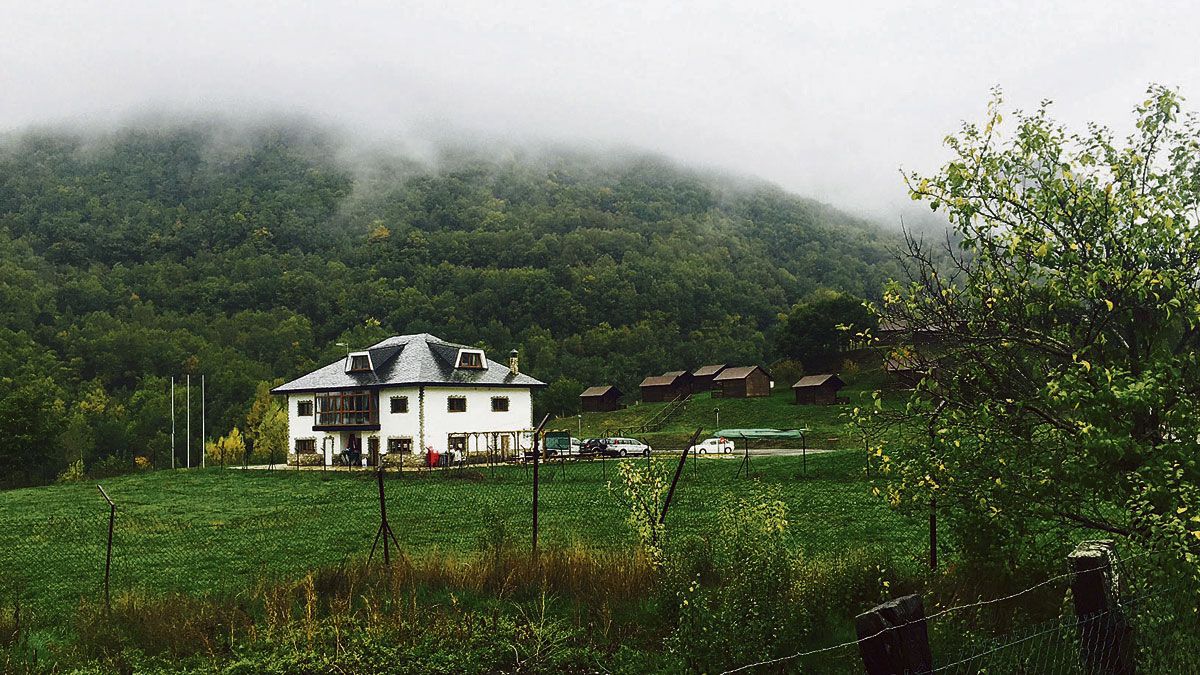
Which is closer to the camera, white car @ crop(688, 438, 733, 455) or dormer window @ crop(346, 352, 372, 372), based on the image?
white car @ crop(688, 438, 733, 455)

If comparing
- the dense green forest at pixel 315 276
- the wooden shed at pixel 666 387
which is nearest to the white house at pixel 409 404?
the dense green forest at pixel 315 276

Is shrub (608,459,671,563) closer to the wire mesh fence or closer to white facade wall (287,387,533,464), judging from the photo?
the wire mesh fence

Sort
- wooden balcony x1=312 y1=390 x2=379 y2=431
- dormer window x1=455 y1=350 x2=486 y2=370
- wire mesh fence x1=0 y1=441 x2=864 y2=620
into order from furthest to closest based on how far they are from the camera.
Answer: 1. dormer window x1=455 y1=350 x2=486 y2=370
2. wooden balcony x1=312 y1=390 x2=379 y2=431
3. wire mesh fence x1=0 y1=441 x2=864 y2=620

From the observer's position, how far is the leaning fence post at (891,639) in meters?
5.45

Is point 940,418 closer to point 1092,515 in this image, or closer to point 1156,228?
point 1092,515

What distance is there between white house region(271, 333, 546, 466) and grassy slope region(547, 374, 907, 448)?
9.65 meters

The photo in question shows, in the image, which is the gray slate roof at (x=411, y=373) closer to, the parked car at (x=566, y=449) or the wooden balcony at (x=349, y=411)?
the wooden balcony at (x=349, y=411)

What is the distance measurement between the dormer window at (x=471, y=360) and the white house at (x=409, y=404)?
6cm

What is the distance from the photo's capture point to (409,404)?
52.7 m

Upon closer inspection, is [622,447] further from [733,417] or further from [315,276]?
[315,276]

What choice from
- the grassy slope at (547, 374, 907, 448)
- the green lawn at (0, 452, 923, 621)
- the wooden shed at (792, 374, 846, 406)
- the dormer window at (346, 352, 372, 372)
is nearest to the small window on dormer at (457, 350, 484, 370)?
the dormer window at (346, 352, 372, 372)

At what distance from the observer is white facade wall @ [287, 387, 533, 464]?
5231 cm

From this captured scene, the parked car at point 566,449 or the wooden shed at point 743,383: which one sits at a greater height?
the wooden shed at point 743,383

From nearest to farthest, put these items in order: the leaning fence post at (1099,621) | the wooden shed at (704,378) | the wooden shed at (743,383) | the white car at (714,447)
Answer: the leaning fence post at (1099,621), the white car at (714,447), the wooden shed at (743,383), the wooden shed at (704,378)
